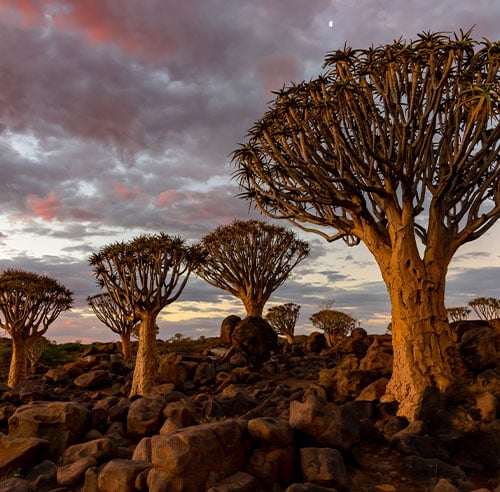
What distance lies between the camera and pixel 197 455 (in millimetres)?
6191

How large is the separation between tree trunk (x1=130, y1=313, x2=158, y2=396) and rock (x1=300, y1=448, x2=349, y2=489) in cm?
1128

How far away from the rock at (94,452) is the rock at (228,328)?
17.8 m

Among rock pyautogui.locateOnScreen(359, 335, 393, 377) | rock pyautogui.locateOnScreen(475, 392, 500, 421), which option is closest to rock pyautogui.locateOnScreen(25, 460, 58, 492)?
rock pyautogui.locateOnScreen(475, 392, 500, 421)

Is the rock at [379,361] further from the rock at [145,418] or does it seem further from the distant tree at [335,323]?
the distant tree at [335,323]

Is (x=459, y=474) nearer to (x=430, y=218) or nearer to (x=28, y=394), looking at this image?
(x=430, y=218)

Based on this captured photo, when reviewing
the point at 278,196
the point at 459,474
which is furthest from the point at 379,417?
Answer: the point at 278,196

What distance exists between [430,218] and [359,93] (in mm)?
3883

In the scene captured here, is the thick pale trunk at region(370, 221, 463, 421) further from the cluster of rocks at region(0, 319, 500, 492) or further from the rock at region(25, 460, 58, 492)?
the rock at region(25, 460, 58, 492)

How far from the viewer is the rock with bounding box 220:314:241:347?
26.1 meters

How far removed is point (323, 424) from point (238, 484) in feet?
6.52

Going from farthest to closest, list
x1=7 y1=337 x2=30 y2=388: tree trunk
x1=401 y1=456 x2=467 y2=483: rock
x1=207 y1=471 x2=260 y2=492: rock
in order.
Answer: x1=7 y1=337 x2=30 y2=388: tree trunk → x1=401 y1=456 x2=467 y2=483: rock → x1=207 y1=471 x2=260 y2=492: rock

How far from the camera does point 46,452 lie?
8.49 m

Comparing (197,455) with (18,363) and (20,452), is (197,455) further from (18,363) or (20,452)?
(18,363)

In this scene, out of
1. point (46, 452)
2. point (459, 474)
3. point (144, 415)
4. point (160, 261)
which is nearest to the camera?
point (459, 474)
